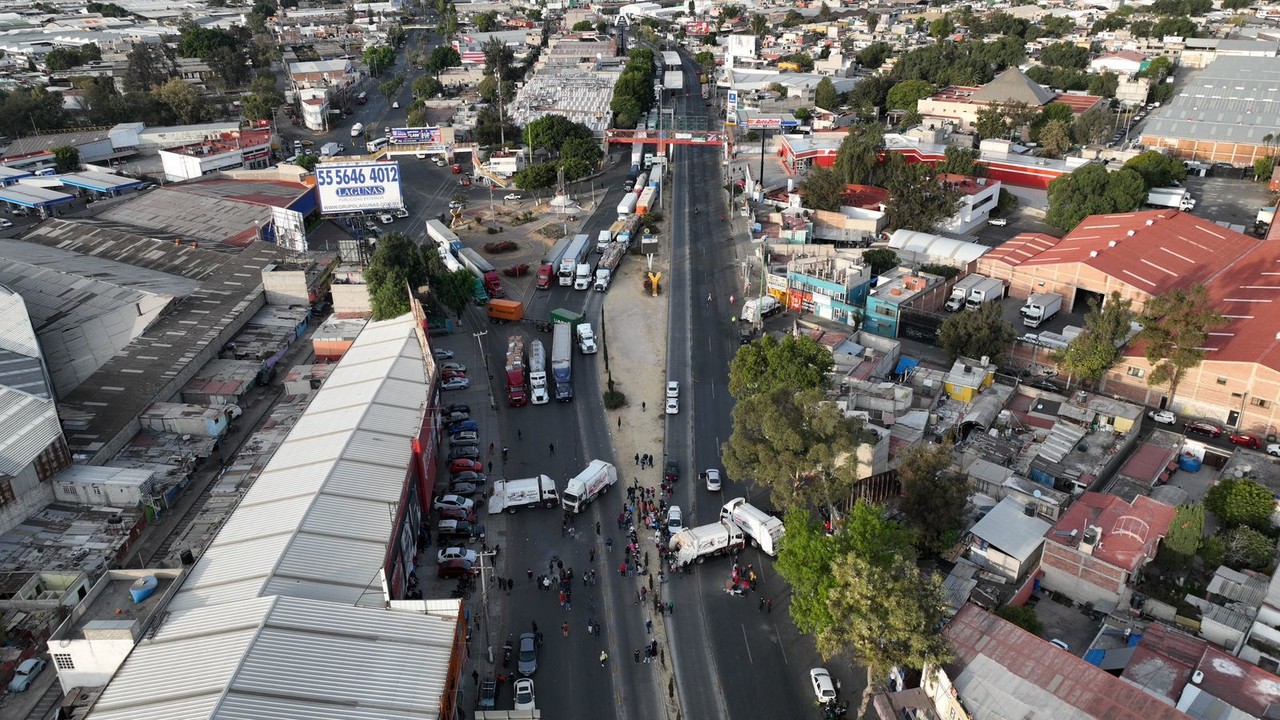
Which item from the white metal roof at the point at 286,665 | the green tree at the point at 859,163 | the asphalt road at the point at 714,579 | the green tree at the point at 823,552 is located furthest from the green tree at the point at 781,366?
the green tree at the point at 859,163

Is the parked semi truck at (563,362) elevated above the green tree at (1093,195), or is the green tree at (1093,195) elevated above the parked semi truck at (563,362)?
the green tree at (1093,195)

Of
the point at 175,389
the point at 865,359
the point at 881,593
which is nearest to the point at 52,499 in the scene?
the point at 175,389

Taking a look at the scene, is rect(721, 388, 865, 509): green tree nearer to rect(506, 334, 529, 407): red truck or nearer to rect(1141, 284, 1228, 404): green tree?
rect(506, 334, 529, 407): red truck

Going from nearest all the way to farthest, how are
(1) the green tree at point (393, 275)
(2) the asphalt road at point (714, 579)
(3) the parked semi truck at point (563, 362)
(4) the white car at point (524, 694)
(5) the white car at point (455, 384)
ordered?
(4) the white car at point (524, 694) < (2) the asphalt road at point (714, 579) < (3) the parked semi truck at point (563, 362) < (5) the white car at point (455, 384) < (1) the green tree at point (393, 275)

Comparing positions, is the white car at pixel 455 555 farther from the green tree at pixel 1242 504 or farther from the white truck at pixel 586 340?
the green tree at pixel 1242 504

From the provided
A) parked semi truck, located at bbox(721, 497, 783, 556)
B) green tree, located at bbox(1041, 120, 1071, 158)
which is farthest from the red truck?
green tree, located at bbox(1041, 120, 1071, 158)

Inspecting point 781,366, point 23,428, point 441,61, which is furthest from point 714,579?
point 441,61

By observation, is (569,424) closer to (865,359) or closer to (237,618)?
(865,359)
